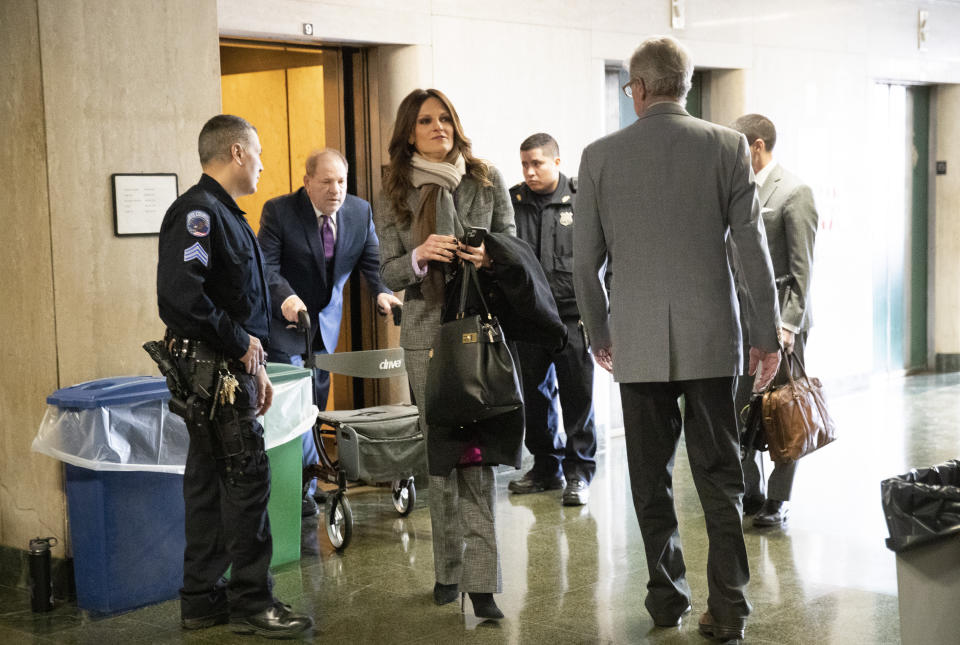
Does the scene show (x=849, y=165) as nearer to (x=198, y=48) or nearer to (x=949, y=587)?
(x=198, y=48)

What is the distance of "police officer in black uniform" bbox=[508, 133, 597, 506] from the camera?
6.38m

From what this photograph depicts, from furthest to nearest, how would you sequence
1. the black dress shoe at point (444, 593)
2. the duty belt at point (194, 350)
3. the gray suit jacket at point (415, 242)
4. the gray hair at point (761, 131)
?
the gray hair at point (761, 131) < the black dress shoe at point (444, 593) < the gray suit jacket at point (415, 242) < the duty belt at point (194, 350)

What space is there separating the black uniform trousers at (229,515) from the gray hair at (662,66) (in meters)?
1.68

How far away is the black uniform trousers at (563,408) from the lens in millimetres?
6395

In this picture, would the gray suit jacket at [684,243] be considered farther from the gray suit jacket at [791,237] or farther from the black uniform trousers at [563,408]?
the black uniform trousers at [563,408]

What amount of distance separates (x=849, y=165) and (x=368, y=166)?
4722mm

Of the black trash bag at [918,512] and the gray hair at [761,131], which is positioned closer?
the black trash bag at [918,512]

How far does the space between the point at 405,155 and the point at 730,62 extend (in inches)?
200

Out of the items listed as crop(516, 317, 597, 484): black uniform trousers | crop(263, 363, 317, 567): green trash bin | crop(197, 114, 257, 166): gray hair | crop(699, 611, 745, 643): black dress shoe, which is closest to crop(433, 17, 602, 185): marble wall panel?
crop(516, 317, 597, 484): black uniform trousers

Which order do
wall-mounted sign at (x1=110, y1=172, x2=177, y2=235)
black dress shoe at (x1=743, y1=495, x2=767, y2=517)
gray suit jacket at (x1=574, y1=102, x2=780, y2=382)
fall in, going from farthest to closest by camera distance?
black dress shoe at (x1=743, y1=495, x2=767, y2=517)
wall-mounted sign at (x1=110, y1=172, x2=177, y2=235)
gray suit jacket at (x1=574, y1=102, x2=780, y2=382)

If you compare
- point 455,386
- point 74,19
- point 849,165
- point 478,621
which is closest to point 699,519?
point 478,621

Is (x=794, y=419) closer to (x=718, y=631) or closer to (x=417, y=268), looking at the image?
(x=718, y=631)

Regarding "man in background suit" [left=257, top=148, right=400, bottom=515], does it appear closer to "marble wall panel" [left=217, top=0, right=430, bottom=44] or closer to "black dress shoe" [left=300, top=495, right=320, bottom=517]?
"black dress shoe" [left=300, top=495, right=320, bottom=517]

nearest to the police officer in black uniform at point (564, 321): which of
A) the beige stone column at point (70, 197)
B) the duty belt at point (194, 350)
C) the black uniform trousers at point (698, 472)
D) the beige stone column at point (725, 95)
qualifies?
the beige stone column at point (70, 197)
